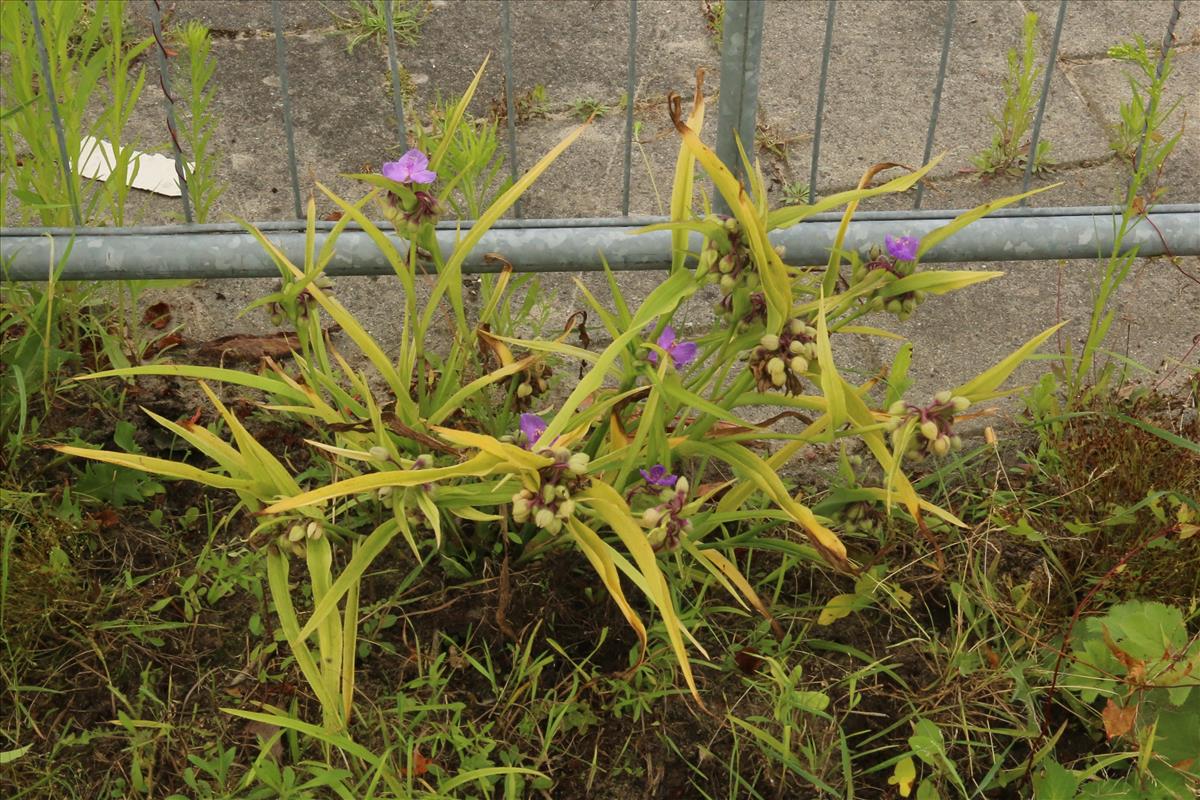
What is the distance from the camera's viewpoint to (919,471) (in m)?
2.29

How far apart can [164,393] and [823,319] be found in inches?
54.8

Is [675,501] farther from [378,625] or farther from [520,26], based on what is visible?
[520,26]

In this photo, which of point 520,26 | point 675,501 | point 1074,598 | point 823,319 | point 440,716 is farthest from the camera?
point 520,26

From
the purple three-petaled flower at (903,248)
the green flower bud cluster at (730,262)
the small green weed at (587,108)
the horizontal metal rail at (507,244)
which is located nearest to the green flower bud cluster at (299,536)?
the green flower bud cluster at (730,262)

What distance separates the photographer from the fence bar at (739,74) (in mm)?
2109

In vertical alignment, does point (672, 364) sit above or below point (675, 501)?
above

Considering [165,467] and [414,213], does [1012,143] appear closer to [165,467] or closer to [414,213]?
[414,213]

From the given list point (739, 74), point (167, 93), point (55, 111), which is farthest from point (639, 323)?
point (55, 111)

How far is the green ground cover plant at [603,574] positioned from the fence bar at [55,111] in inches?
8.5

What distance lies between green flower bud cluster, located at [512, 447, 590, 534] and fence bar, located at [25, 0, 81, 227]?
1.17 metres

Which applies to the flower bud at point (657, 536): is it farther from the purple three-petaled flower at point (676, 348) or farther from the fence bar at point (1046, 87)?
the fence bar at point (1046, 87)

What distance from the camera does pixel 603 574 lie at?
1590mm

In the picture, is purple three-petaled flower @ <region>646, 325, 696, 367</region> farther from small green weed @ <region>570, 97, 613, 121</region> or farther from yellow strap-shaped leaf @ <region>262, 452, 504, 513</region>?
small green weed @ <region>570, 97, 613, 121</region>

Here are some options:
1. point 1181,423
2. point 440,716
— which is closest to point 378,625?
point 440,716
